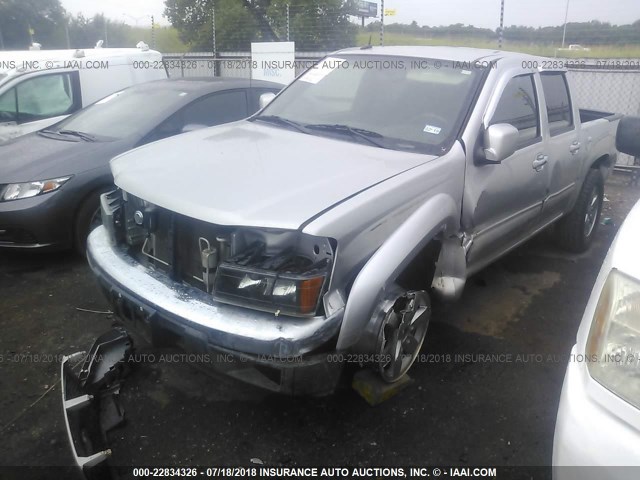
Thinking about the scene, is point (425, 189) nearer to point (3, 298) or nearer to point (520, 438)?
point (520, 438)

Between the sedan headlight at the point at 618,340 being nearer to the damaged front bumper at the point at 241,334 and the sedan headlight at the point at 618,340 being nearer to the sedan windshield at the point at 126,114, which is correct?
the damaged front bumper at the point at 241,334

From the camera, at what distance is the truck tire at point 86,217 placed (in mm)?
4062

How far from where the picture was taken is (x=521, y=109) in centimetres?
356

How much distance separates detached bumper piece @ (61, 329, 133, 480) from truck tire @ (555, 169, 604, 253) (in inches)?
155

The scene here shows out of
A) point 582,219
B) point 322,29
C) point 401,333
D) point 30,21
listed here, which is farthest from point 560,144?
Result: point 30,21

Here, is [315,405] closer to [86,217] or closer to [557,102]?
[86,217]

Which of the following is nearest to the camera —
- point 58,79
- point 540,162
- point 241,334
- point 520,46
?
point 241,334

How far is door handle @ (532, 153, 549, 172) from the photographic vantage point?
3.63 metres

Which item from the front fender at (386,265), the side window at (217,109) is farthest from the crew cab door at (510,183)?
the side window at (217,109)

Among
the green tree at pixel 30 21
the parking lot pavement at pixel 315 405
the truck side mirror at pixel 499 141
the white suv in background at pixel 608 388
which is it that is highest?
the green tree at pixel 30 21

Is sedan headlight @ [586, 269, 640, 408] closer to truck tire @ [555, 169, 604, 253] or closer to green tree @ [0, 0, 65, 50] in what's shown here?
truck tire @ [555, 169, 604, 253]

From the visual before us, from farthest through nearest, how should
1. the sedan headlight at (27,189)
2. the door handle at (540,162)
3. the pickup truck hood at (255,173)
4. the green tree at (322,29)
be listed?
the green tree at (322,29), the sedan headlight at (27,189), the door handle at (540,162), the pickup truck hood at (255,173)

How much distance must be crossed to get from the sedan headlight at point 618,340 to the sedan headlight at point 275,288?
995mm

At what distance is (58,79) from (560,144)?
A: 219 inches
